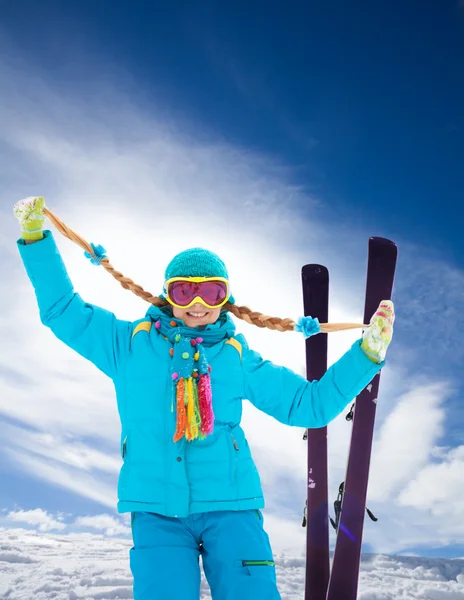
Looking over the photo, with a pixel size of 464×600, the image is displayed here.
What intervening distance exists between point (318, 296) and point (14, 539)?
382 centimetres

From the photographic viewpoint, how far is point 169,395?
240cm

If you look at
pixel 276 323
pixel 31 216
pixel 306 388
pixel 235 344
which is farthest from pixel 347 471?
pixel 31 216

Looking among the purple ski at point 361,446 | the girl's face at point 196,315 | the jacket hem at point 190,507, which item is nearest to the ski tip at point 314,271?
the purple ski at point 361,446

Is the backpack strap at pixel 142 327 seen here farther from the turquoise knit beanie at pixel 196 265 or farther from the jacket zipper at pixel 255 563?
the jacket zipper at pixel 255 563

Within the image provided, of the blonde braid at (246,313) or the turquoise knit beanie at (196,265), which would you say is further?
the blonde braid at (246,313)

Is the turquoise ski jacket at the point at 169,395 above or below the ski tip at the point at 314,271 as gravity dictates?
below

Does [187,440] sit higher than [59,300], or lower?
lower

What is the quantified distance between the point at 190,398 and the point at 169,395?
12 centimetres

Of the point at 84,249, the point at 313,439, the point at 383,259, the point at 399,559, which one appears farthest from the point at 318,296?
the point at 399,559

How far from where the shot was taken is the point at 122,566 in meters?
4.86

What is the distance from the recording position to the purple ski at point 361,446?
3932 mm

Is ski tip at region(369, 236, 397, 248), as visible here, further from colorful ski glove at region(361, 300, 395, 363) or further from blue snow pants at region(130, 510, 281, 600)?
blue snow pants at region(130, 510, 281, 600)

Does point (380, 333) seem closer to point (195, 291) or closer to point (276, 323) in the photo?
point (276, 323)

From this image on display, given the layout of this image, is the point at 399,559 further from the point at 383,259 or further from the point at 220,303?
the point at 220,303
